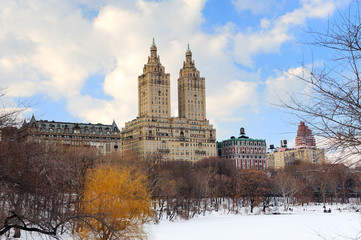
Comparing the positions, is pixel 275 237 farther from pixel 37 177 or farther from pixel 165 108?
pixel 165 108

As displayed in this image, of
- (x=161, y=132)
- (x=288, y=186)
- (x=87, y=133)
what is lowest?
(x=288, y=186)

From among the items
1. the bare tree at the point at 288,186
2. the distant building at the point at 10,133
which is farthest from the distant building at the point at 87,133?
the distant building at the point at 10,133

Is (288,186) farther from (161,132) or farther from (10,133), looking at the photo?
(161,132)

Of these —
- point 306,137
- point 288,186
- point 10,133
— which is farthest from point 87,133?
point 306,137

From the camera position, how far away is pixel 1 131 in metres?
13.2

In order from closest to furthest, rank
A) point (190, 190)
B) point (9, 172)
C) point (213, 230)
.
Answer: point (9, 172), point (213, 230), point (190, 190)

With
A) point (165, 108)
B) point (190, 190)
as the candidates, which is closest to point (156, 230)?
point (190, 190)

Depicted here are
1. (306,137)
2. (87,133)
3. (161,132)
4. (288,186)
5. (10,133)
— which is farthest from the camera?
(161,132)

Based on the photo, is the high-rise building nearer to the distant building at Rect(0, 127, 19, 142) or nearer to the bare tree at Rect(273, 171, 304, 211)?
the distant building at Rect(0, 127, 19, 142)

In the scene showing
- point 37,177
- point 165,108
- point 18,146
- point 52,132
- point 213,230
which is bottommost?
point 213,230

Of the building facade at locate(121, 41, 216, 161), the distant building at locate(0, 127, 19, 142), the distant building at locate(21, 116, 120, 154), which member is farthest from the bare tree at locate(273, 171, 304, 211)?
the distant building at locate(0, 127, 19, 142)

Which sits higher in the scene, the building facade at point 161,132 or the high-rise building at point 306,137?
the building facade at point 161,132

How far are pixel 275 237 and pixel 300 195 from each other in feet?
196

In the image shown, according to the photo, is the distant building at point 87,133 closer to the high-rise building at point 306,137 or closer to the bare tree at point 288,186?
the bare tree at point 288,186
